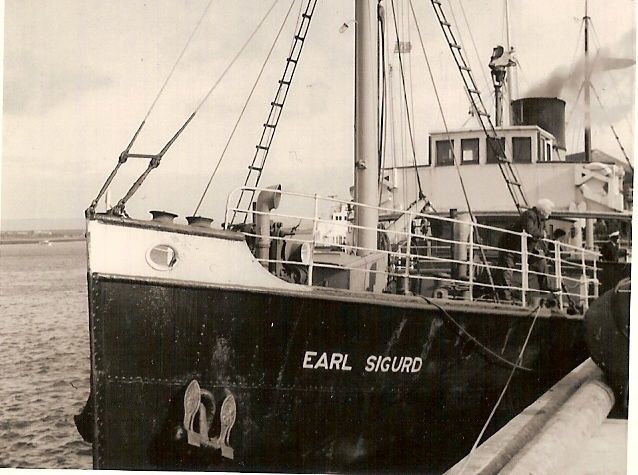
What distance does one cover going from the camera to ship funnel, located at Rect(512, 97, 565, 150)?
5766 mm

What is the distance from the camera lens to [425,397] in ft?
14.7

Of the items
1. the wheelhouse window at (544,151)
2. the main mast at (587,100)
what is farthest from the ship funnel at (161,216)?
the wheelhouse window at (544,151)

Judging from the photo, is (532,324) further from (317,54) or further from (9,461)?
(9,461)

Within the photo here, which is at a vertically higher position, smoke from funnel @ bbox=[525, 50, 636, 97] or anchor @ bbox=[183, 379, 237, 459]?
smoke from funnel @ bbox=[525, 50, 636, 97]

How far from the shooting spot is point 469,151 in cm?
751

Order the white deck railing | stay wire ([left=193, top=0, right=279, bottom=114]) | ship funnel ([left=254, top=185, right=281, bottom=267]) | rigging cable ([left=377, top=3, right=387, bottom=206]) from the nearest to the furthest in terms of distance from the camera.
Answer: ship funnel ([left=254, top=185, right=281, bottom=267])
the white deck railing
stay wire ([left=193, top=0, right=279, bottom=114])
rigging cable ([left=377, top=3, right=387, bottom=206])

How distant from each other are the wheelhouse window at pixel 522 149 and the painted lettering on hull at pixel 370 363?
3.78 metres

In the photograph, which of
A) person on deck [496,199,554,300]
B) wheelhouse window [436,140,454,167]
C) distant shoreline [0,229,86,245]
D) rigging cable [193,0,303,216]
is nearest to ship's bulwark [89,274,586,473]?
person on deck [496,199,554,300]

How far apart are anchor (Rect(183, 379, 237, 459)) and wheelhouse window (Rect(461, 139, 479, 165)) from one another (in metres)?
4.47

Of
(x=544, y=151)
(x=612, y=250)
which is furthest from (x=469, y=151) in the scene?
(x=612, y=250)

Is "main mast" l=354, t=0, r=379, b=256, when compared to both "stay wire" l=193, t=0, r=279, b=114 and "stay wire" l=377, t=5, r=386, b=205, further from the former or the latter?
"stay wire" l=193, t=0, r=279, b=114

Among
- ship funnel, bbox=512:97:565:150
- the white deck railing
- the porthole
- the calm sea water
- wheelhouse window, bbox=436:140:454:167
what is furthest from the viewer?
wheelhouse window, bbox=436:140:454:167

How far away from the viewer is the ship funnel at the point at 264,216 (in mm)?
4328

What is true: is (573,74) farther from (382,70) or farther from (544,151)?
(544,151)
